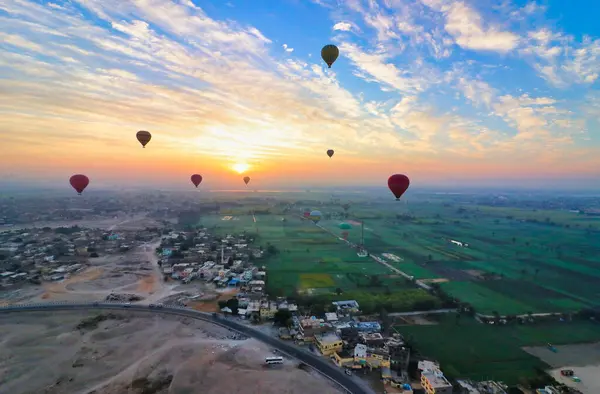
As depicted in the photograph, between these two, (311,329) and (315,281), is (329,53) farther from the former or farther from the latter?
(315,281)

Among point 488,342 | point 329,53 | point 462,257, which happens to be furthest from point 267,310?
point 462,257

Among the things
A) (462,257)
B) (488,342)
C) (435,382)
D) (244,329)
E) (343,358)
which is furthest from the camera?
(462,257)

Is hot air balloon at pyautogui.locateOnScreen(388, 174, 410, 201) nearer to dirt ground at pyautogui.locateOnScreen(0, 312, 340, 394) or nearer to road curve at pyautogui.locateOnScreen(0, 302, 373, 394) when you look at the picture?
road curve at pyautogui.locateOnScreen(0, 302, 373, 394)

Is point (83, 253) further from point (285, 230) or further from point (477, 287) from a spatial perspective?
point (477, 287)

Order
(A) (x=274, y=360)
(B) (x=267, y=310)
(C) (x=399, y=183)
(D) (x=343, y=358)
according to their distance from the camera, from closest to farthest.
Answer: (A) (x=274, y=360) → (D) (x=343, y=358) → (B) (x=267, y=310) → (C) (x=399, y=183)

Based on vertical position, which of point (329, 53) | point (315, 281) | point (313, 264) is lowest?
point (315, 281)

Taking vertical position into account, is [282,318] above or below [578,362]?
above
